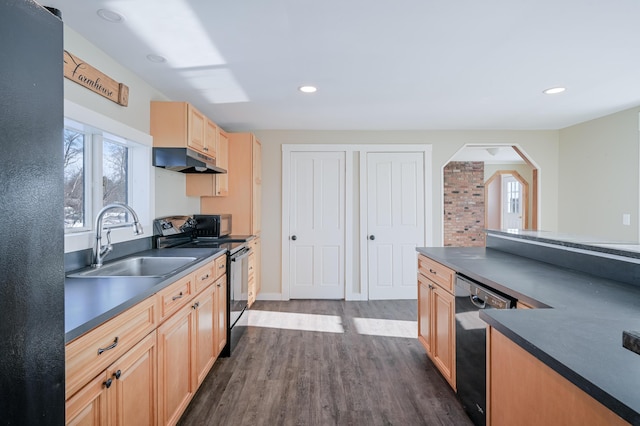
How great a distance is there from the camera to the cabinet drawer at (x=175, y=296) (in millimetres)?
1568

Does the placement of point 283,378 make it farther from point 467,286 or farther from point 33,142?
point 33,142

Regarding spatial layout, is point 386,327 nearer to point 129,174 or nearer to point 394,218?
point 394,218

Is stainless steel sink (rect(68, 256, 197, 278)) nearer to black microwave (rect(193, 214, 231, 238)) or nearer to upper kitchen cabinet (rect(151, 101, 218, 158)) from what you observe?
upper kitchen cabinet (rect(151, 101, 218, 158))

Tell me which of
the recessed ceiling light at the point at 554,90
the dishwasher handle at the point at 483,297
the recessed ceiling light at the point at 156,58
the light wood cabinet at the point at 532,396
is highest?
the recessed ceiling light at the point at 554,90

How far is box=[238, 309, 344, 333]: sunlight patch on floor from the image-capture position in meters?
3.20

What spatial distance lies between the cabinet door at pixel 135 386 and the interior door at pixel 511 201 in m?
8.54

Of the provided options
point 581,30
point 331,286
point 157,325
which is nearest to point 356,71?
point 581,30

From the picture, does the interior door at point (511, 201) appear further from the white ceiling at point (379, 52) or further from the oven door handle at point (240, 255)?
the oven door handle at point (240, 255)

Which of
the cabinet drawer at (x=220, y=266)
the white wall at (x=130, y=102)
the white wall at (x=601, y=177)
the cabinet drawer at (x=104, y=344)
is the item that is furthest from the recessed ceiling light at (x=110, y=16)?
the white wall at (x=601, y=177)

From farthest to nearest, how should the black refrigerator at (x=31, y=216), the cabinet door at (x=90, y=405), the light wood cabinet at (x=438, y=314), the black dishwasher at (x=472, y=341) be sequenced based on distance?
the light wood cabinet at (x=438, y=314), the black dishwasher at (x=472, y=341), the cabinet door at (x=90, y=405), the black refrigerator at (x=31, y=216)

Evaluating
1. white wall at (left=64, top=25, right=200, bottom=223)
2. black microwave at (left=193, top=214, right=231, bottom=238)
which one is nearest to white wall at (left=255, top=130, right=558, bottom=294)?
black microwave at (left=193, top=214, right=231, bottom=238)

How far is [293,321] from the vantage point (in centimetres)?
340

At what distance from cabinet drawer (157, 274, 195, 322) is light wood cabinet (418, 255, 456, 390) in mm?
1613

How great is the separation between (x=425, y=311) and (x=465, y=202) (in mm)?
5459
